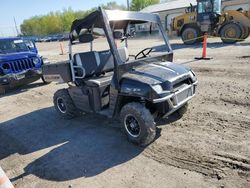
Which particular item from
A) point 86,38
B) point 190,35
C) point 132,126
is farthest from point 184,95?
point 190,35

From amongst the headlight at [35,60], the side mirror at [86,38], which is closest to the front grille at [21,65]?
the headlight at [35,60]

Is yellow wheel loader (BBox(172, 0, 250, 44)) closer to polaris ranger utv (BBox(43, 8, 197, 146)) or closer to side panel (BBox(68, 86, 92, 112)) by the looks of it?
polaris ranger utv (BBox(43, 8, 197, 146))

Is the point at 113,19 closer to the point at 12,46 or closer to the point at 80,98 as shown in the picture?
the point at 80,98

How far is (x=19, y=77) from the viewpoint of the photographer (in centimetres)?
843

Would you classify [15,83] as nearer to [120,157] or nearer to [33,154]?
[33,154]

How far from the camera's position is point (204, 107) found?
216 inches

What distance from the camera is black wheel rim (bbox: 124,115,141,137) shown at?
13.3 feet

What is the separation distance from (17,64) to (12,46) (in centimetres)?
107

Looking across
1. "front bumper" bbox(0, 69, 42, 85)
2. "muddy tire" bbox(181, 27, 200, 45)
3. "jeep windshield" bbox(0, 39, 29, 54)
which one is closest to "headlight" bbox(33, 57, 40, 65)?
"front bumper" bbox(0, 69, 42, 85)

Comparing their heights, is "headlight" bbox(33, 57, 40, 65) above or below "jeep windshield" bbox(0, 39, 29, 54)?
below

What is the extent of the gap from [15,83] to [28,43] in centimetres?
227

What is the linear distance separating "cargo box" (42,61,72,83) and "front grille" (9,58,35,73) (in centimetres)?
354

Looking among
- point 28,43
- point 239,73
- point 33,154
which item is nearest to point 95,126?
point 33,154

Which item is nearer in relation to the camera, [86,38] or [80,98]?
[86,38]
